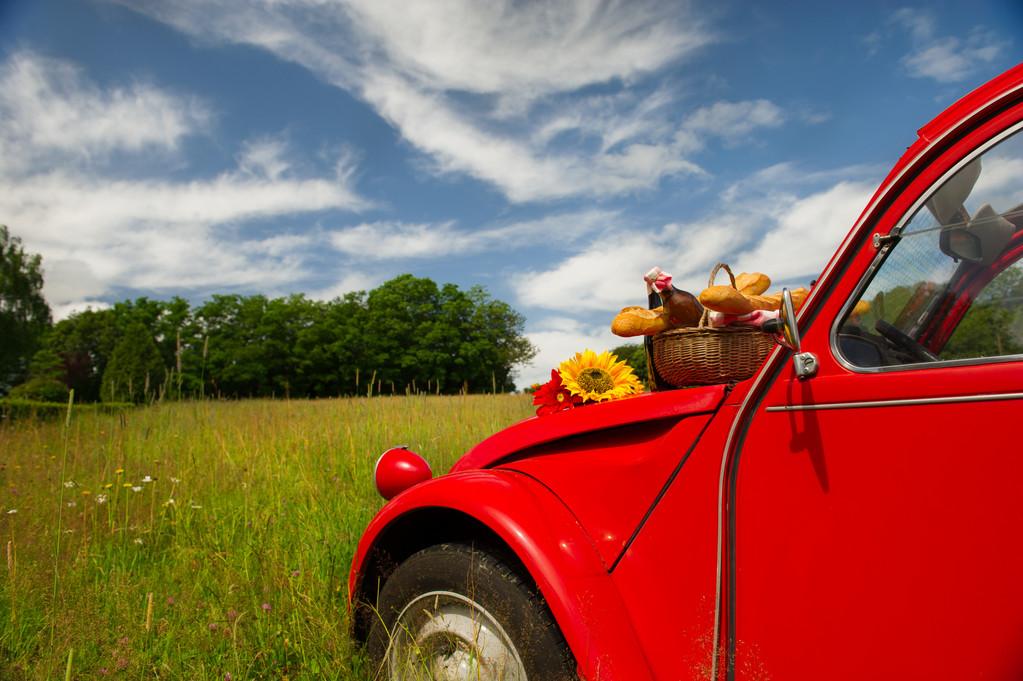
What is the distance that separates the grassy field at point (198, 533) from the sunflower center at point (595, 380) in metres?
1.39

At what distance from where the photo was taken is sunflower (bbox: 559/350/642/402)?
2480 mm

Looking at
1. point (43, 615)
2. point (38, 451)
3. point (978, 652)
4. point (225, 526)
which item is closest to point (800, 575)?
point (978, 652)

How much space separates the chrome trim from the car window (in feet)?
0.39

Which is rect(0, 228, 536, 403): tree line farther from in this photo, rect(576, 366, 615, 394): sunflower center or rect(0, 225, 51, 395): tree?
rect(576, 366, 615, 394): sunflower center

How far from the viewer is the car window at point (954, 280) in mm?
1466

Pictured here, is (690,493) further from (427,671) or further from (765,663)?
(427,671)

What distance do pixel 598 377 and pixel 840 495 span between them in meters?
1.13

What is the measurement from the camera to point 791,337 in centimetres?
149

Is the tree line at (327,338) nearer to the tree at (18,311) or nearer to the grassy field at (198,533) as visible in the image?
the tree at (18,311)

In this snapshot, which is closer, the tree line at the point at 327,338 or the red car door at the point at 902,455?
the red car door at the point at 902,455

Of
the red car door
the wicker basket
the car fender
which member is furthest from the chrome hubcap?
the wicker basket

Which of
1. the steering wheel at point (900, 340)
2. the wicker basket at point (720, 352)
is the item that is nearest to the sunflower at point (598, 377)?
the wicker basket at point (720, 352)

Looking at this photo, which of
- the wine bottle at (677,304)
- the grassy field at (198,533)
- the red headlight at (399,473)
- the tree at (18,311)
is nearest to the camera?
the wine bottle at (677,304)

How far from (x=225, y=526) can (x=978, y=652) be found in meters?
5.01
